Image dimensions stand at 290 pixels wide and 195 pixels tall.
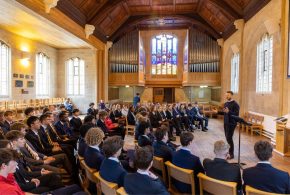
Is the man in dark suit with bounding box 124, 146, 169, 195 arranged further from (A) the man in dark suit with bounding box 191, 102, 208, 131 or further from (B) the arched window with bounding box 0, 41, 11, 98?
(B) the arched window with bounding box 0, 41, 11, 98

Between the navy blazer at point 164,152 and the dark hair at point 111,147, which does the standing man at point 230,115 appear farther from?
the dark hair at point 111,147

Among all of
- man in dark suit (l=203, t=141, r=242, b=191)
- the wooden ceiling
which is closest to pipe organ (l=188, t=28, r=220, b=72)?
the wooden ceiling

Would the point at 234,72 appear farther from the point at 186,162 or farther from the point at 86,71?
the point at 186,162

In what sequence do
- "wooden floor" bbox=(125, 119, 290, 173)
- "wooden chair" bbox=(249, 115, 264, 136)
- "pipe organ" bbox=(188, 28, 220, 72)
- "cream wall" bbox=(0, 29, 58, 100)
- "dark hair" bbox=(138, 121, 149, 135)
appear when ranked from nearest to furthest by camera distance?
"dark hair" bbox=(138, 121, 149, 135) < "wooden floor" bbox=(125, 119, 290, 173) < "wooden chair" bbox=(249, 115, 264, 136) < "cream wall" bbox=(0, 29, 58, 100) < "pipe organ" bbox=(188, 28, 220, 72)

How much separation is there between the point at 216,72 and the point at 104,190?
1329 cm

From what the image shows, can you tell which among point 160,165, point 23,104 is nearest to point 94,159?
point 160,165

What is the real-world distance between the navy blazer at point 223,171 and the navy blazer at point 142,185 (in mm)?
747

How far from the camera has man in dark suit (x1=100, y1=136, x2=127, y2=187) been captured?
227 cm

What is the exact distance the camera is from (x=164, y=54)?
16672 millimetres

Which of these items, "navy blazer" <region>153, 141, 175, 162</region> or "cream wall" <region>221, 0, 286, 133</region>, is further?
"cream wall" <region>221, 0, 286, 133</region>

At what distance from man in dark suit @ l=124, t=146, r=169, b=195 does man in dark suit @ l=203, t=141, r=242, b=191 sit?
706mm

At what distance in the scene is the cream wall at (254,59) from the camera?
282 inches

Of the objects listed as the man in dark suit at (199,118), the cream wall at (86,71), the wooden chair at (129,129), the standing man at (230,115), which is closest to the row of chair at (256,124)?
the man in dark suit at (199,118)

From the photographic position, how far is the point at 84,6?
32.7 ft
